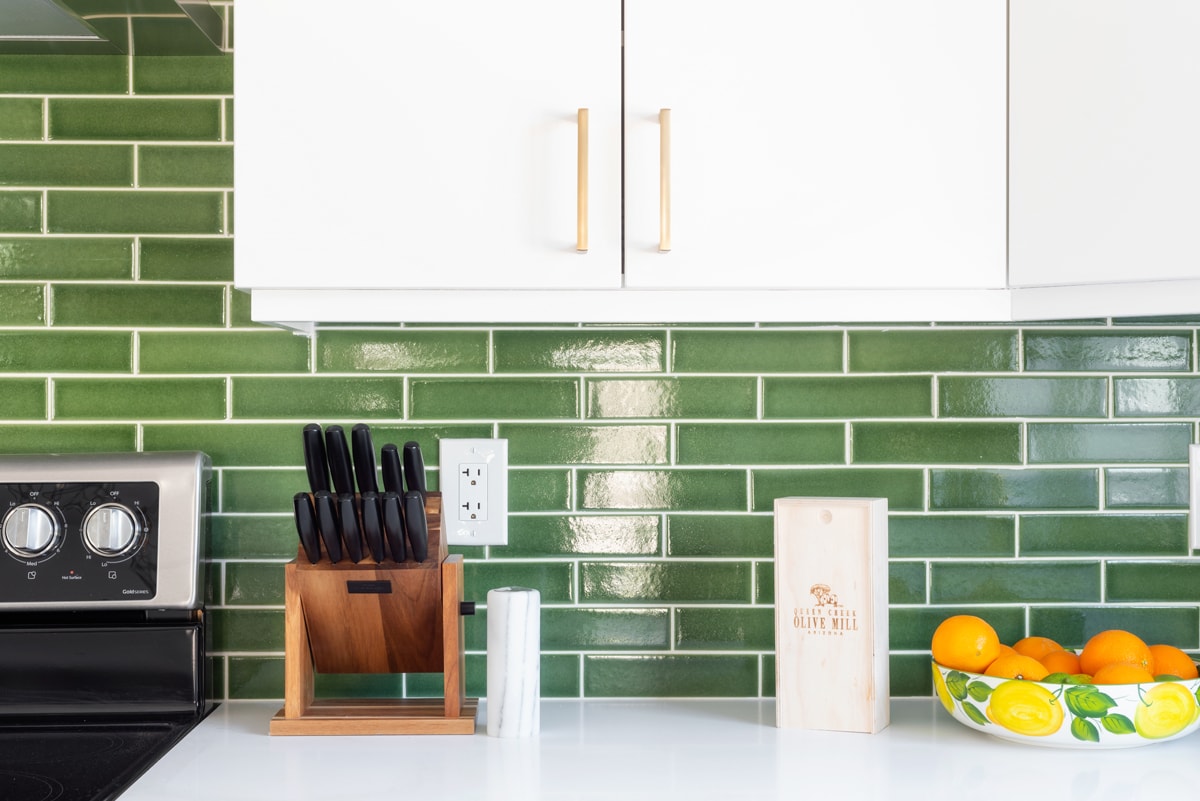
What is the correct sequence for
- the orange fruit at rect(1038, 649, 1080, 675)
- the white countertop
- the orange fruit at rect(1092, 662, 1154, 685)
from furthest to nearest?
the orange fruit at rect(1038, 649, 1080, 675) < the orange fruit at rect(1092, 662, 1154, 685) < the white countertop

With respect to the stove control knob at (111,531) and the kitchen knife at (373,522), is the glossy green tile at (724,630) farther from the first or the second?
the stove control knob at (111,531)

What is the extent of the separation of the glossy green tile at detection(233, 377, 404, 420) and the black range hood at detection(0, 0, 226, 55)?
473 millimetres

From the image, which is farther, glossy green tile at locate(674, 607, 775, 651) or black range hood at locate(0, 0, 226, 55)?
glossy green tile at locate(674, 607, 775, 651)

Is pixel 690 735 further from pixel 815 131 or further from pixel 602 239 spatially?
pixel 815 131

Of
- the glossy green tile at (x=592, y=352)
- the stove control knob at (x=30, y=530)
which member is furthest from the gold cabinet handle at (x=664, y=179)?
the stove control knob at (x=30, y=530)

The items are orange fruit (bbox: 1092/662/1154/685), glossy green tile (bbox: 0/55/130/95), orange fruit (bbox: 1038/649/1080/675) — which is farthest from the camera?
glossy green tile (bbox: 0/55/130/95)

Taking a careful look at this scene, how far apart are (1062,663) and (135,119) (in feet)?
4.79

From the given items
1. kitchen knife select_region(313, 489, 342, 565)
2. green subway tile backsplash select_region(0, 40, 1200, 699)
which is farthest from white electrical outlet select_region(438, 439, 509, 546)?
kitchen knife select_region(313, 489, 342, 565)

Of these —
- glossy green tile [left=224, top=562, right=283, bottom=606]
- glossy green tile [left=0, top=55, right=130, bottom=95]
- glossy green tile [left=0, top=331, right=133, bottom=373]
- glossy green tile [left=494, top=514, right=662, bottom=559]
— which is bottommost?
glossy green tile [left=224, top=562, right=283, bottom=606]

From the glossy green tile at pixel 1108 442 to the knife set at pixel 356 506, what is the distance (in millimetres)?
892

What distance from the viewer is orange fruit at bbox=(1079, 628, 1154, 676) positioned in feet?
4.15

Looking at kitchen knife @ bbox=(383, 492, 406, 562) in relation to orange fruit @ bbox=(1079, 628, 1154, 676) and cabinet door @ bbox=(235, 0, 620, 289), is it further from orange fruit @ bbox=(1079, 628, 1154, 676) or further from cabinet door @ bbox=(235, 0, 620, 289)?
orange fruit @ bbox=(1079, 628, 1154, 676)

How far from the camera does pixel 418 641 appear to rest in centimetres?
135

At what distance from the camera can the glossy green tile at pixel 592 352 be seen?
4.91 ft
